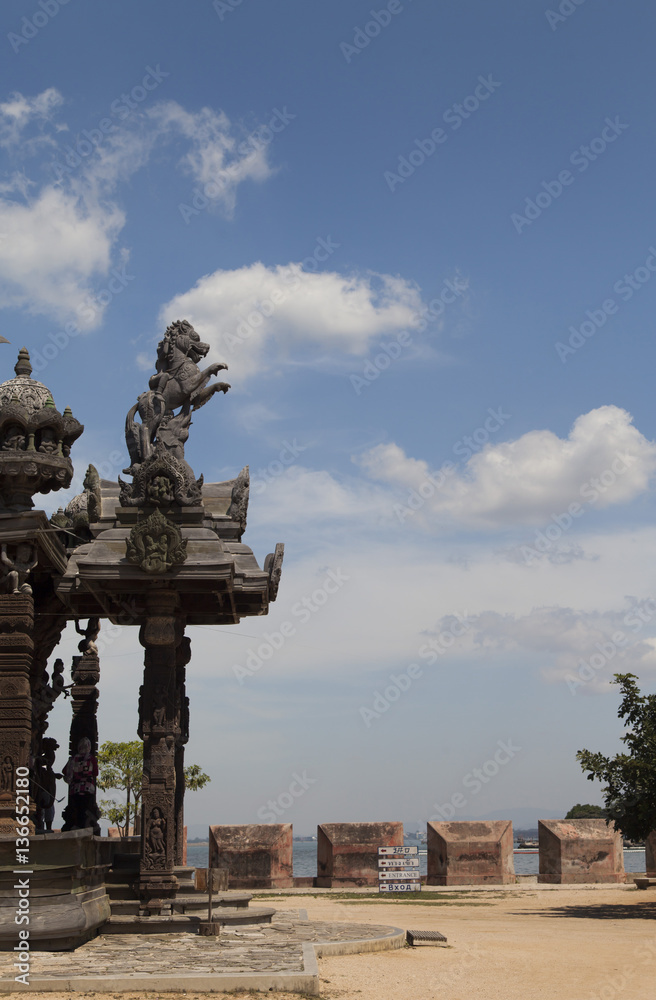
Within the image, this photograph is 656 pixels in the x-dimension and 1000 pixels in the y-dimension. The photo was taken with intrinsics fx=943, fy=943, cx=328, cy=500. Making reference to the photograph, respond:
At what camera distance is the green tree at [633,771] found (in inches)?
677

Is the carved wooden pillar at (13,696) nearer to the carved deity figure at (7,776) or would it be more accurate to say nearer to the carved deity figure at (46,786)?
the carved deity figure at (7,776)

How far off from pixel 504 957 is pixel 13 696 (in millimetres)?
6553

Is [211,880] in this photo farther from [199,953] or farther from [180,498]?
[180,498]

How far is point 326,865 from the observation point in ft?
78.6

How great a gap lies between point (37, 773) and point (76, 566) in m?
2.92

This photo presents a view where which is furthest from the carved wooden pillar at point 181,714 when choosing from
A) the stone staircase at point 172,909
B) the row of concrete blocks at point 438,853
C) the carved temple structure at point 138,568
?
the row of concrete blocks at point 438,853

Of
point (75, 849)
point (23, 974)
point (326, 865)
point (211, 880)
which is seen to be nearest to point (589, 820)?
point (326, 865)

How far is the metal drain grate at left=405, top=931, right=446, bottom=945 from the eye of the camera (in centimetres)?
1191

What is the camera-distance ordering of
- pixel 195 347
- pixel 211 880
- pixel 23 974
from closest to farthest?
pixel 23 974, pixel 211 880, pixel 195 347

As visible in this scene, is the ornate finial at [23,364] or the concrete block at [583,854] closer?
the ornate finial at [23,364]

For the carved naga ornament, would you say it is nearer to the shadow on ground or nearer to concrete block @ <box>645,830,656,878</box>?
the shadow on ground

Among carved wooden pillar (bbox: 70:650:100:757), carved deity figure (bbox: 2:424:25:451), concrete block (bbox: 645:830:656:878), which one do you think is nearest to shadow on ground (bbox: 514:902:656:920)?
concrete block (bbox: 645:830:656:878)

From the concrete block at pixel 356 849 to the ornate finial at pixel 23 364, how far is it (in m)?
15.4

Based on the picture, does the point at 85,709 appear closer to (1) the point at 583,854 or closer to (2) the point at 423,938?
(2) the point at 423,938
